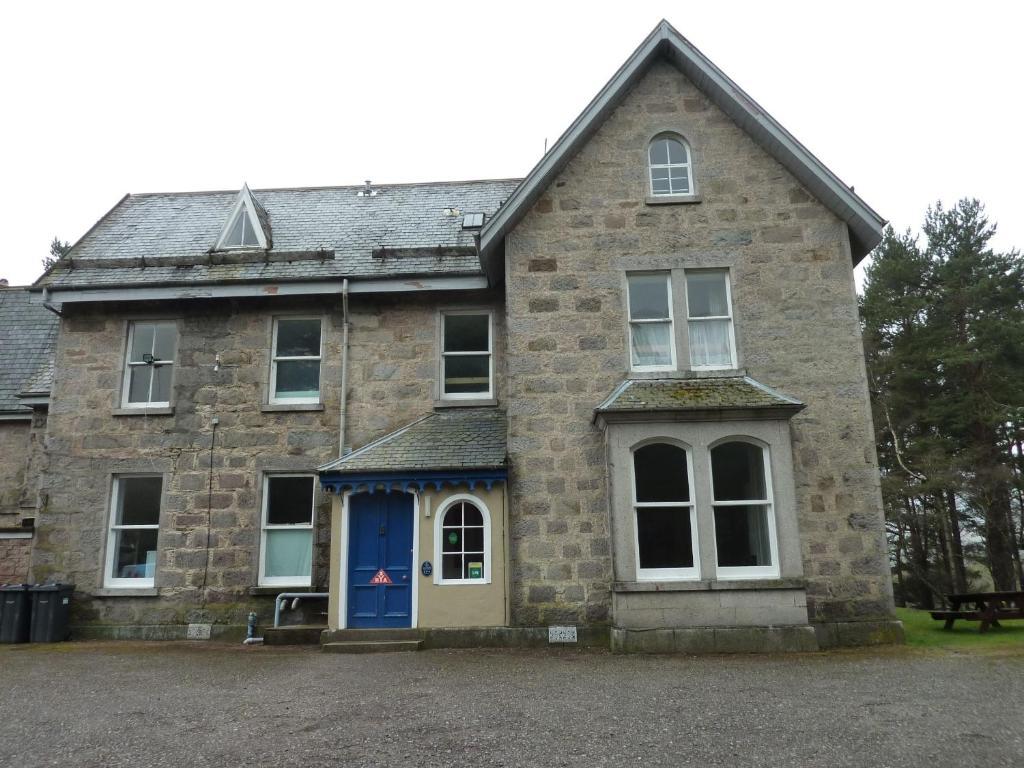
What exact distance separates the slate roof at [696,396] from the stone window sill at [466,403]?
272 centimetres

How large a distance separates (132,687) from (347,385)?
6.67 m

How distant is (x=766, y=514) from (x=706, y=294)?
3.99 metres

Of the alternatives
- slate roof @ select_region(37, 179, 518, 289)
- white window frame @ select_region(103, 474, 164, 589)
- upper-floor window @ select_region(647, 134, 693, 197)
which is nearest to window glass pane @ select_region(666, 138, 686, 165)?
upper-floor window @ select_region(647, 134, 693, 197)

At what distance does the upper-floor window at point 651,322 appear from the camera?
12523 millimetres

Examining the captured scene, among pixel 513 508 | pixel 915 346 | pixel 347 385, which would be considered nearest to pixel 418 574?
pixel 513 508

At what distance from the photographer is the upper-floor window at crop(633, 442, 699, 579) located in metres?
11.2

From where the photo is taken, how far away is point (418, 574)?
11.9 m

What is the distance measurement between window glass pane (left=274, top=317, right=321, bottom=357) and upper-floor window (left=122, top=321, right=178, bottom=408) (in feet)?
7.13

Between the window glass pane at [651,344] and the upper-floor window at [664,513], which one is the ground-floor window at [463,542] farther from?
the window glass pane at [651,344]

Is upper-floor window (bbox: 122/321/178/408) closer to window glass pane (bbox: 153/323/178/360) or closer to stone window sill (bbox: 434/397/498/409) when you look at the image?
window glass pane (bbox: 153/323/178/360)

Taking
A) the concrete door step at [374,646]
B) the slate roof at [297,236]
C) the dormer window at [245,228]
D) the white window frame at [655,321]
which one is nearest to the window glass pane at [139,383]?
the slate roof at [297,236]

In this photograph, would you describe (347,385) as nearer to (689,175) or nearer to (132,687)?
(132,687)

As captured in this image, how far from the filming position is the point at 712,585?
10.9m

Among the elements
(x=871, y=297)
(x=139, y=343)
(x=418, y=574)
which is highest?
(x=871, y=297)
